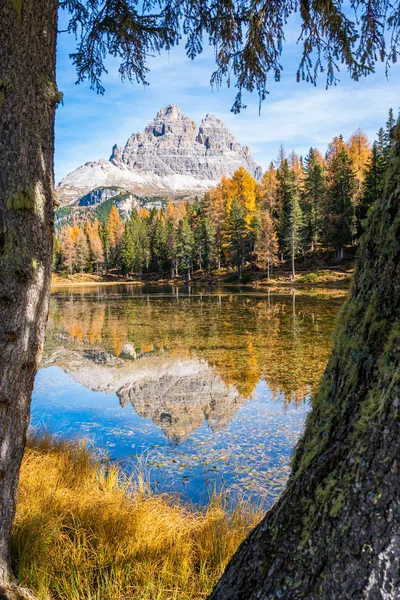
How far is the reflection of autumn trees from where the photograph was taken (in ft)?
35.7

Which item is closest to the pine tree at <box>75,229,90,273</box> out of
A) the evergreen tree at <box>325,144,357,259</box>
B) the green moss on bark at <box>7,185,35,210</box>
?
the evergreen tree at <box>325,144,357,259</box>

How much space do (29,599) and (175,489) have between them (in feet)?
10.2

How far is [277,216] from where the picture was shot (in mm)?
53844

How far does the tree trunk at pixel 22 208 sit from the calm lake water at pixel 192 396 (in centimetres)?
257

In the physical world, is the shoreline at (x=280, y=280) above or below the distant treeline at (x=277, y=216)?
below

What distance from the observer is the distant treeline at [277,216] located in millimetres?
45031

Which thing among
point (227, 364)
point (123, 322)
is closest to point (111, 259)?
point (123, 322)

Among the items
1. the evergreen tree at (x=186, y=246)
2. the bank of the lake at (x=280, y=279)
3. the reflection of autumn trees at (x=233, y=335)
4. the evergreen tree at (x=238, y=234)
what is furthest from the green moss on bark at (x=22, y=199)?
the evergreen tree at (x=186, y=246)

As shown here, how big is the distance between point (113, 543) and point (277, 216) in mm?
53365

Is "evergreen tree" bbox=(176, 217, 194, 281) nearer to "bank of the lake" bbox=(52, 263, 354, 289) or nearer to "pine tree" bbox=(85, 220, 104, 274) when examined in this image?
"bank of the lake" bbox=(52, 263, 354, 289)

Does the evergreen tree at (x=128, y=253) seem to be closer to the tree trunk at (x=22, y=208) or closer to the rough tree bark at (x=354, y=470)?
the tree trunk at (x=22, y=208)

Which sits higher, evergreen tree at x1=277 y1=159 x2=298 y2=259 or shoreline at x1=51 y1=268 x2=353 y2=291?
evergreen tree at x1=277 y1=159 x2=298 y2=259

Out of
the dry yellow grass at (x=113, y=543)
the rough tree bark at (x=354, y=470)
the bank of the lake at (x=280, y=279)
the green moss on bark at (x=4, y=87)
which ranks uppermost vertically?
the green moss on bark at (x=4, y=87)

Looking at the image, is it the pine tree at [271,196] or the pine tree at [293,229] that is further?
the pine tree at [271,196]
